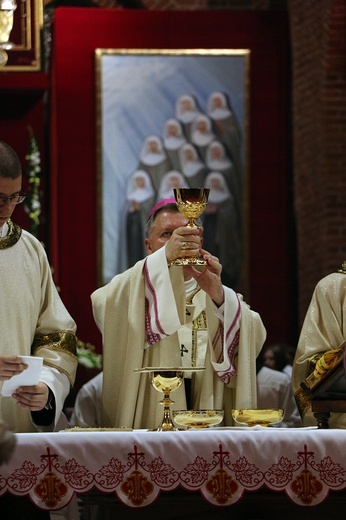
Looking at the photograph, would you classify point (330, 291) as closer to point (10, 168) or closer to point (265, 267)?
point (10, 168)

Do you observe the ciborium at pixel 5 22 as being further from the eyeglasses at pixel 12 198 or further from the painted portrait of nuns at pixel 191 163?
the painted portrait of nuns at pixel 191 163

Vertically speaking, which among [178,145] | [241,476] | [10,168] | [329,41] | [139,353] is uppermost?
[329,41]

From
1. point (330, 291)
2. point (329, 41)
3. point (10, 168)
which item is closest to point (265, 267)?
point (329, 41)

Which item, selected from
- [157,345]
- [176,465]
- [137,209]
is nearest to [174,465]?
[176,465]

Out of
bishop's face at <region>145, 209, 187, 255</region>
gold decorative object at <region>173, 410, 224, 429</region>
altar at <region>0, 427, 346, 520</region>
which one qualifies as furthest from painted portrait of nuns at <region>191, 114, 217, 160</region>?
altar at <region>0, 427, 346, 520</region>

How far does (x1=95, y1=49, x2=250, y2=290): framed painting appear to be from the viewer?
38.5 ft

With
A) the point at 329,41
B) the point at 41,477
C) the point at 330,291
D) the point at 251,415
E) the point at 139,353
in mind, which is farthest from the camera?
the point at 329,41

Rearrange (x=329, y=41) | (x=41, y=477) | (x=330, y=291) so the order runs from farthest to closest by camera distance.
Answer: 1. (x=329, y=41)
2. (x=330, y=291)
3. (x=41, y=477)

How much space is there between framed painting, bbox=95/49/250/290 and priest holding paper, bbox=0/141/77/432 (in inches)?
238

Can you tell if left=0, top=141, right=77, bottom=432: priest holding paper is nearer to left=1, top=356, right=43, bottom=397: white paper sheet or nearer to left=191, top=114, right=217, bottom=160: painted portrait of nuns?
left=1, top=356, right=43, bottom=397: white paper sheet

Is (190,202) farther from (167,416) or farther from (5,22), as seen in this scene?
(5,22)

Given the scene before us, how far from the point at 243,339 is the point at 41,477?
1415 millimetres

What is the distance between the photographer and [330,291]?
588 centimetres

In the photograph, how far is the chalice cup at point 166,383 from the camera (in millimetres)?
5031
